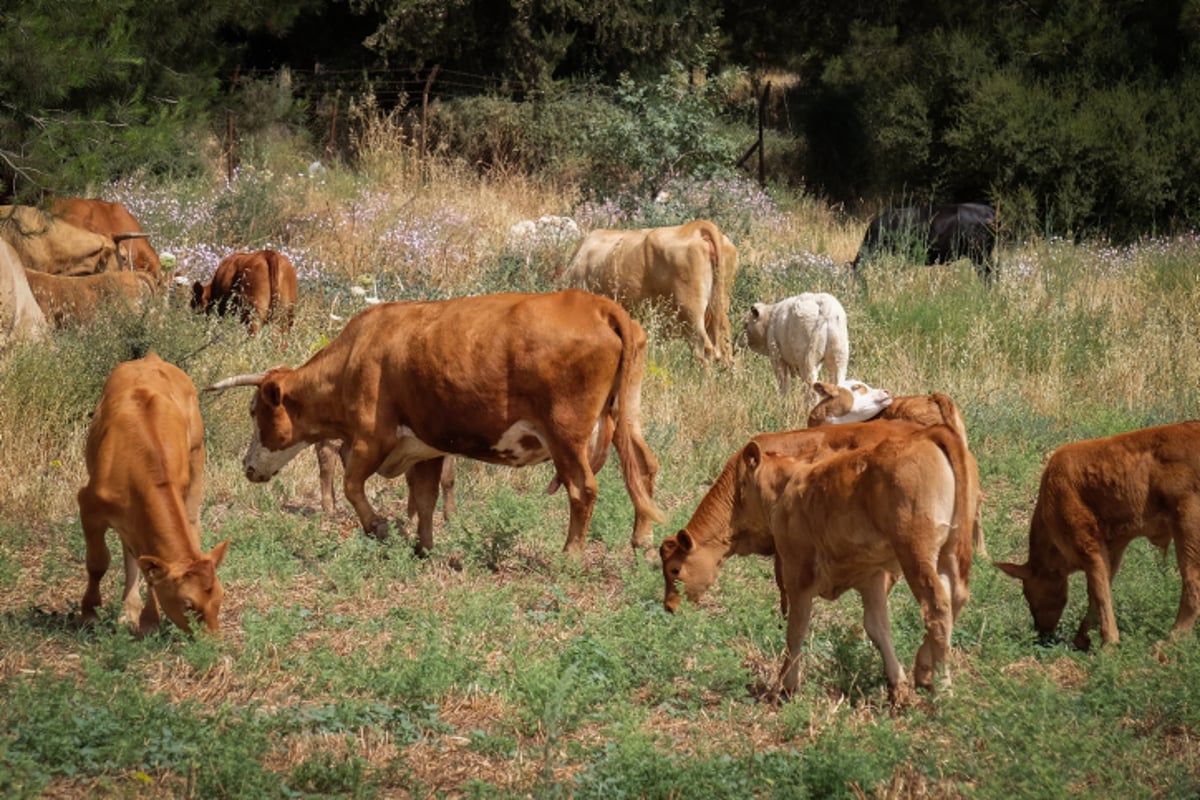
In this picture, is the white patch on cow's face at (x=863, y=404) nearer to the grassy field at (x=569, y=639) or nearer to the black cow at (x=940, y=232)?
the grassy field at (x=569, y=639)

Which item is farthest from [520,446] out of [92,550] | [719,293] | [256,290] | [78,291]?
[78,291]

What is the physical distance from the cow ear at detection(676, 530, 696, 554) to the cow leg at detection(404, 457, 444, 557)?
2.28 meters

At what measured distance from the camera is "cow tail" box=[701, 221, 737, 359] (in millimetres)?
15984

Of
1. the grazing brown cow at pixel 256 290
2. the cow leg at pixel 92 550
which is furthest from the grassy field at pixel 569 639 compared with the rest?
the grazing brown cow at pixel 256 290

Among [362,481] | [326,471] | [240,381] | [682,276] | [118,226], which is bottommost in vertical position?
[118,226]

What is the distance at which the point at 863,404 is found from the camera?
11102 mm

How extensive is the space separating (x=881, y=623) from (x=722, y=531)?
4.11 ft

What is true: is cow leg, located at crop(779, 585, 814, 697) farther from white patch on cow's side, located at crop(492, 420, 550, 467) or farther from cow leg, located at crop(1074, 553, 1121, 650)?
white patch on cow's side, located at crop(492, 420, 550, 467)

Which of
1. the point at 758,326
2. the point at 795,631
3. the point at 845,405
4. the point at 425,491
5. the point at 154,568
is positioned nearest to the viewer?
the point at 795,631

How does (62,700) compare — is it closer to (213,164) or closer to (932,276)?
(932,276)

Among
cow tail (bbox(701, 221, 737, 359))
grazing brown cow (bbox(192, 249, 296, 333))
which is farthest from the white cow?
grazing brown cow (bbox(192, 249, 296, 333))

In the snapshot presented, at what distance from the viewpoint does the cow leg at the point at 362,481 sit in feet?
32.4

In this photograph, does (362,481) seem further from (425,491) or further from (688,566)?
(688,566)

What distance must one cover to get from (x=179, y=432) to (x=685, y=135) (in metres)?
18.9
